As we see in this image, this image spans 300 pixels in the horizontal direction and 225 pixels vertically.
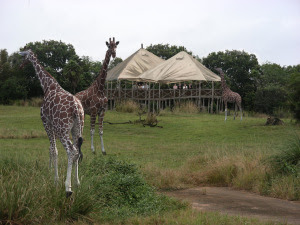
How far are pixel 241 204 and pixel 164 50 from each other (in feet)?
146

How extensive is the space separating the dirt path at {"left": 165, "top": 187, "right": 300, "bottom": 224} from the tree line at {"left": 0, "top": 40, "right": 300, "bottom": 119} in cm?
2727

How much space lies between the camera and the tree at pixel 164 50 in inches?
2030

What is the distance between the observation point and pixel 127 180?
330 inches

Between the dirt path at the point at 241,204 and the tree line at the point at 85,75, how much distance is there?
2727 cm

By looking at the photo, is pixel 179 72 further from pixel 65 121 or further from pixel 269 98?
pixel 65 121

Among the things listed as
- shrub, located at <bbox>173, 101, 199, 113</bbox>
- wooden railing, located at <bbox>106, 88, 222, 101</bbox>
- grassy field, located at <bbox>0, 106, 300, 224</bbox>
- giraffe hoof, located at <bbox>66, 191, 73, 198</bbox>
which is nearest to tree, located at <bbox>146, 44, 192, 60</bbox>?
wooden railing, located at <bbox>106, 88, 222, 101</bbox>

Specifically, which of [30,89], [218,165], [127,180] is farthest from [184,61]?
[127,180]

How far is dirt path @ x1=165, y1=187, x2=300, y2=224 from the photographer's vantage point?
727cm

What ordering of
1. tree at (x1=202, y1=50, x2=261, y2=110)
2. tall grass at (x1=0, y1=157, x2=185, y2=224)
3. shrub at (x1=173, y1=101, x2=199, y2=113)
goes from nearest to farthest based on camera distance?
tall grass at (x1=0, y1=157, x2=185, y2=224)
shrub at (x1=173, y1=101, x2=199, y2=113)
tree at (x1=202, y1=50, x2=261, y2=110)

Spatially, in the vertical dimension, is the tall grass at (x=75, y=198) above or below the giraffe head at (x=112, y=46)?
below

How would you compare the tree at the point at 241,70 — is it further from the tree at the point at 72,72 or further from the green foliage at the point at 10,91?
the green foliage at the point at 10,91

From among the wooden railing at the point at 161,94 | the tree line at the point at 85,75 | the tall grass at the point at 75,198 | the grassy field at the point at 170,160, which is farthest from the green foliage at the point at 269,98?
Answer: the tall grass at the point at 75,198

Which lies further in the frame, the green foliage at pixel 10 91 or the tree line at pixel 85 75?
the green foliage at pixel 10 91

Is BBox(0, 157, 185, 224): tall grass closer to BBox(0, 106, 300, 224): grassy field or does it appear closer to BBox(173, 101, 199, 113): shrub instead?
BBox(0, 106, 300, 224): grassy field
